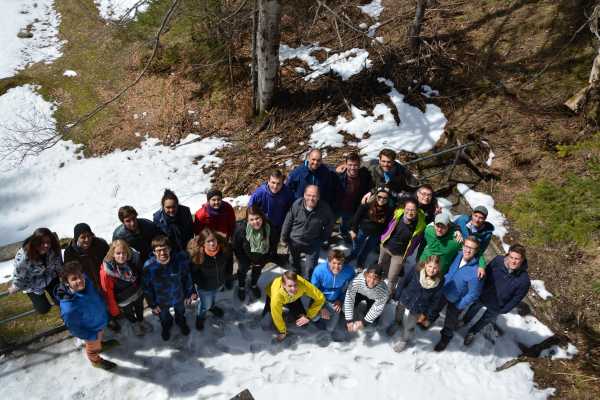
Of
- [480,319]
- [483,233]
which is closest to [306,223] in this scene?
[483,233]

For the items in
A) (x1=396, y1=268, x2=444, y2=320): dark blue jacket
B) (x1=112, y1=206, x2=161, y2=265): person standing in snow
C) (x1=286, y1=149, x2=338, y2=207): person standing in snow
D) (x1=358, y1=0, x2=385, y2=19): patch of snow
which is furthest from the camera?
(x1=358, y1=0, x2=385, y2=19): patch of snow

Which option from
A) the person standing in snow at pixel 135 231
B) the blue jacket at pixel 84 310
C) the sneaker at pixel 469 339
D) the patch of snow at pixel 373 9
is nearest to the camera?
the blue jacket at pixel 84 310

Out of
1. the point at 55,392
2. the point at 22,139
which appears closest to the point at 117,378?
the point at 55,392

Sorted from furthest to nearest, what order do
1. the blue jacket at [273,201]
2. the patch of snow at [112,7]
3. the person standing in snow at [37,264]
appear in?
the patch of snow at [112,7] < the blue jacket at [273,201] < the person standing in snow at [37,264]

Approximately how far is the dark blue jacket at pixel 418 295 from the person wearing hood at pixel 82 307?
151 inches

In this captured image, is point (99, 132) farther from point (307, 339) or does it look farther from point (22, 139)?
Answer: point (307, 339)

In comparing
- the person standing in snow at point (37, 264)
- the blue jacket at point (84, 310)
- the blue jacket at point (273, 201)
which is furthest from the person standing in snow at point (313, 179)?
the person standing in snow at point (37, 264)

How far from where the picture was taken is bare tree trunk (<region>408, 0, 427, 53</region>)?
9.61 meters

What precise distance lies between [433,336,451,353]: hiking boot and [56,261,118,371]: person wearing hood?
14.8 ft

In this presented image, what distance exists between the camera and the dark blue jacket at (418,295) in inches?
185

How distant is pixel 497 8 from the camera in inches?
441

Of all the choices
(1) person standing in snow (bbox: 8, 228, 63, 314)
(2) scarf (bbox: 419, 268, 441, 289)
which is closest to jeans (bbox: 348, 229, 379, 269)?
(2) scarf (bbox: 419, 268, 441, 289)

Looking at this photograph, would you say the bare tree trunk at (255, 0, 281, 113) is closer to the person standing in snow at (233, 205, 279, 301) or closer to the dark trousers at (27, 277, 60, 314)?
the person standing in snow at (233, 205, 279, 301)

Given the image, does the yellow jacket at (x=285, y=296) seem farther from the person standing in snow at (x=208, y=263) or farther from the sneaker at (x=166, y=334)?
the sneaker at (x=166, y=334)
